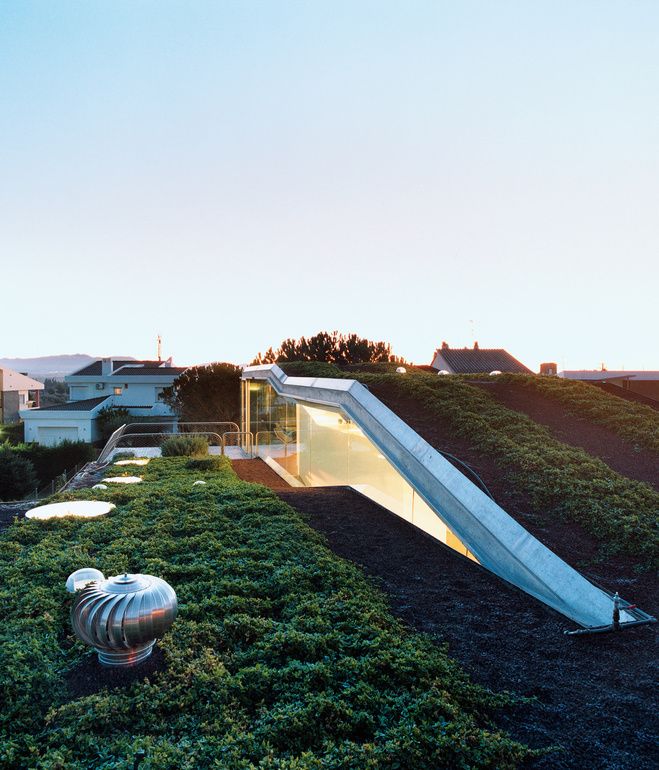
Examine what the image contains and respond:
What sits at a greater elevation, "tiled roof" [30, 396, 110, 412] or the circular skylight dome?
the circular skylight dome

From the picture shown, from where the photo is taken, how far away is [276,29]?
1128 cm

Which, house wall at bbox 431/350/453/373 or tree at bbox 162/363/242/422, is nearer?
tree at bbox 162/363/242/422

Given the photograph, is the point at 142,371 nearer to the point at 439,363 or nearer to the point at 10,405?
the point at 10,405

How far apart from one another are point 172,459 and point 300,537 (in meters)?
8.14

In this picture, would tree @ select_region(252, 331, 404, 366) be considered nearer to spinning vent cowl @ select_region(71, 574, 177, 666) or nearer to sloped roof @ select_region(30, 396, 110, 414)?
sloped roof @ select_region(30, 396, 110, 414)

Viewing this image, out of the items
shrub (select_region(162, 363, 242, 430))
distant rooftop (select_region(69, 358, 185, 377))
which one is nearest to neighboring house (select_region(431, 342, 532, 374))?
shrub (select_region(162, 363, 242, 430))

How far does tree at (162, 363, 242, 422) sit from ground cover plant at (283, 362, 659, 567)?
879 inches

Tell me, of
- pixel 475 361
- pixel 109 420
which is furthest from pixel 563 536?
pixel 109 420

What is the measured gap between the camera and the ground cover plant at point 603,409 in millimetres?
8680

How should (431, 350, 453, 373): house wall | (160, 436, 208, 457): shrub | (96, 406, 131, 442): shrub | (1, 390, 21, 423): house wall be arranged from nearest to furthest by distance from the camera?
1. (160, 436, 208, 457): shrub
2. (431, 350, 453, 373): house wall
3. (96, 406, 131, 442): shrub
4. (1, 390, 21, 423): house wall

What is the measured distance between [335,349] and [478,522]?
2384cm

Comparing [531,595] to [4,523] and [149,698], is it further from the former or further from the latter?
[4,523]

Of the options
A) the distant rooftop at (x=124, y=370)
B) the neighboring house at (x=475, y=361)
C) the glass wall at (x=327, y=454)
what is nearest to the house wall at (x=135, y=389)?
the distant rooftop at (x=124, y=370)

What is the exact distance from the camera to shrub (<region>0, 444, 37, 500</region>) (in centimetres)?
2125
